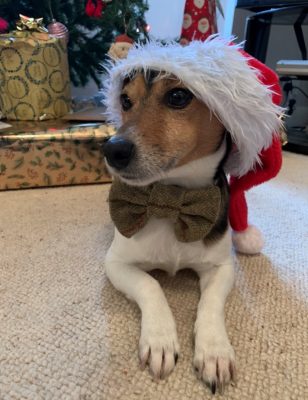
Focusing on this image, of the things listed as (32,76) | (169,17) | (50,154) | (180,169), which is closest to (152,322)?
(180,169)

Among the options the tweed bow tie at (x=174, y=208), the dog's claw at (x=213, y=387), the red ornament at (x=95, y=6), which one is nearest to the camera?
the dog's claw at (x=213, y=387)

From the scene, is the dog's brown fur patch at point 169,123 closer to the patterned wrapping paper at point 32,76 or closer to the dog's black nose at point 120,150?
the dog's black nose at point 120,150

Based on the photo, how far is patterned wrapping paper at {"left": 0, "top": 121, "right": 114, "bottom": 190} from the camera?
1.36m

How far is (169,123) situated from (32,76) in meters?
0.99

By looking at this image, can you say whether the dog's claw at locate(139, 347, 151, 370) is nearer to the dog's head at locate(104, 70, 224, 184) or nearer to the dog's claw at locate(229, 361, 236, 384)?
the dog's claw at locate(229, 361, 236, 384)

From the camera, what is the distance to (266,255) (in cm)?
99

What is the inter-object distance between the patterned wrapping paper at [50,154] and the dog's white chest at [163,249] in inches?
27.8

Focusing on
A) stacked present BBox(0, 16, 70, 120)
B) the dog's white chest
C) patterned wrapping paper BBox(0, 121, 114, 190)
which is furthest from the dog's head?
→ stacked present BBox(0, 16, 70, 120)

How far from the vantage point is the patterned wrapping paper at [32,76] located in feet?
4.54

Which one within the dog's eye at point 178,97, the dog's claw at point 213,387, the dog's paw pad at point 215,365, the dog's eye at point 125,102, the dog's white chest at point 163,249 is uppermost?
the dog's eye at point 178,97

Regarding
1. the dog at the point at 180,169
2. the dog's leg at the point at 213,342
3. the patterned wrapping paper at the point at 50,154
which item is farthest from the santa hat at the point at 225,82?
the patterned wrapping paper at the point at 50,154

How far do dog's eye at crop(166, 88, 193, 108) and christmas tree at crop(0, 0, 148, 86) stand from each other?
1.11 meters

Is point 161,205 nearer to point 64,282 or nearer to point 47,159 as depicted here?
point 64,282

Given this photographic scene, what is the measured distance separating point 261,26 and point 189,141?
5.48ft
